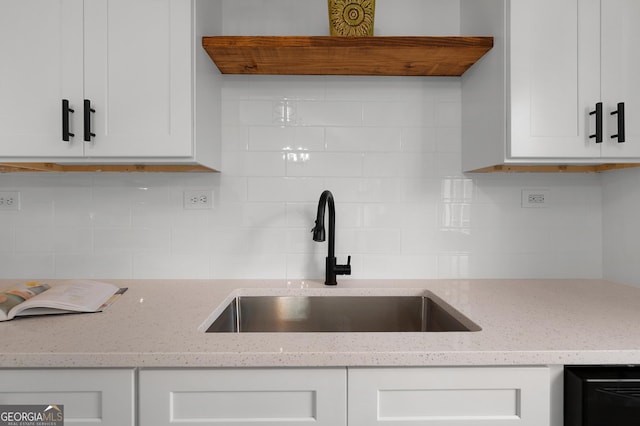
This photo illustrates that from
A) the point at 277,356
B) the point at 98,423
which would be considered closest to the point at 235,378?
the point at 277,356

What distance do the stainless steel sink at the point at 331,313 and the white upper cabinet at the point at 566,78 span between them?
2.24ft

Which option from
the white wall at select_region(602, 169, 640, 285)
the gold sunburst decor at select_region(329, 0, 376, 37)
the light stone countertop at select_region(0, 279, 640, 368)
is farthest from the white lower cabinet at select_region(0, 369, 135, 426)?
the white wall at select_region(602, 169, 640, 285)

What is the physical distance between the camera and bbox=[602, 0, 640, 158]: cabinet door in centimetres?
131

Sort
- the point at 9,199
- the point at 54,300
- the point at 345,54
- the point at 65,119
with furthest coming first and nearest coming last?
1. the point at 9,199
2. the point at 345,54
3. the point at 65,119
4. the point at 54,300

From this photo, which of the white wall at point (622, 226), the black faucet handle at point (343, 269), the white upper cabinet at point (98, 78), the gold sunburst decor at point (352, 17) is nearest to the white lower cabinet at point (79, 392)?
the white upper cabinet at point (98, 78)

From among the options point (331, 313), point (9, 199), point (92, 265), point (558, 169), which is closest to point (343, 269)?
point (331, 313)

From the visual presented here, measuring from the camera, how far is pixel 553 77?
1309 mm

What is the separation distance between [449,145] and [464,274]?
587mm

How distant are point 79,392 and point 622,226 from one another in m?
2.01

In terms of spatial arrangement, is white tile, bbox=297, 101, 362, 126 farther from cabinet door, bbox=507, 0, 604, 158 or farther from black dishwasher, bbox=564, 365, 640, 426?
black dishwasher, bbox=564, 365, 640, 426

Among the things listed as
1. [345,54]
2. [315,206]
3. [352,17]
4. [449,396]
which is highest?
[352,17]

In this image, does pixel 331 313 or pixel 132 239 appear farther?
pixel 132 239

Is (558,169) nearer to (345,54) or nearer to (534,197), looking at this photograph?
(534,197)

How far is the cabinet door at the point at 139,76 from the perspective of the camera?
1.29 meters
